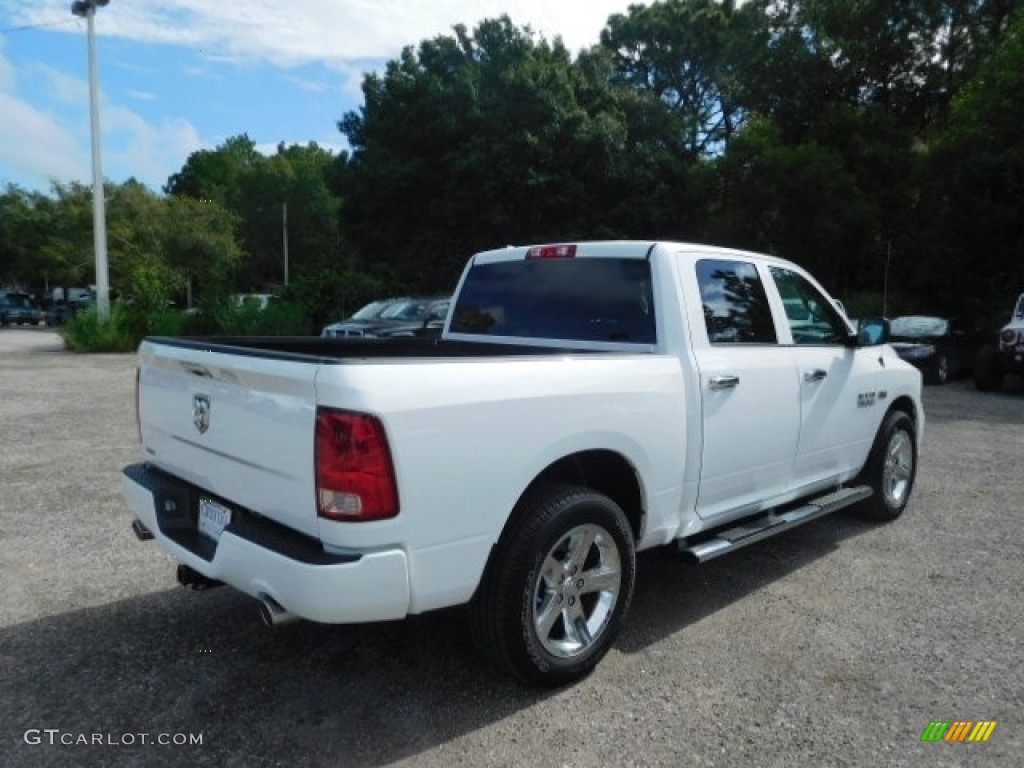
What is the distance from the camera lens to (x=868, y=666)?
135 inches

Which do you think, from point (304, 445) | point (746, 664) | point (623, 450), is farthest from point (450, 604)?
point (746, 664)

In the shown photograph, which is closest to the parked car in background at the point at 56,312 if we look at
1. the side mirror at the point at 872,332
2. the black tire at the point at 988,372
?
the black tire at the point at 988,372

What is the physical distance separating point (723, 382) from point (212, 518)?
2.39m

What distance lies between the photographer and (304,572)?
254 centimetres

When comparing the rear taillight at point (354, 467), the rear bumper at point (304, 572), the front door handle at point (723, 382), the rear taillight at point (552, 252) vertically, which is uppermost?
the rear taillight at point (552, 252)

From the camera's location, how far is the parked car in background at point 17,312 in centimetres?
3691

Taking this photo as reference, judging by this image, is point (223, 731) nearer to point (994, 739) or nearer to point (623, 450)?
point (623, 450)

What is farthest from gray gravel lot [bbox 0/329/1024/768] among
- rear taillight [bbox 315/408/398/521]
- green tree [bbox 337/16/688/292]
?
green tree [bbox 337/16/688/292]

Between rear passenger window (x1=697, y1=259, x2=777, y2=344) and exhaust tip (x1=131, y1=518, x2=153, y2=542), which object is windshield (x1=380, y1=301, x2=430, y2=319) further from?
exhaust tip (x1=131, y1=518, x2=153, y2=542)

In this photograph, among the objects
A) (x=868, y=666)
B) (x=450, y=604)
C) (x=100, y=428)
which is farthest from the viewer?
(x=100, y=428)

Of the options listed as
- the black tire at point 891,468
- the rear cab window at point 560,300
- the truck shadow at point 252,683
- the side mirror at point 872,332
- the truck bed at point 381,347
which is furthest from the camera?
the black tire at point 891,468

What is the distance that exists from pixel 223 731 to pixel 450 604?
3.29 feet

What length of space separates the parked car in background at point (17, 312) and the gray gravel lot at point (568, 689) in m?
38.0

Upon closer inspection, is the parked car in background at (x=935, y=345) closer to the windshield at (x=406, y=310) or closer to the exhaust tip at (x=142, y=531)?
the windshield at (x=406, y=310)
